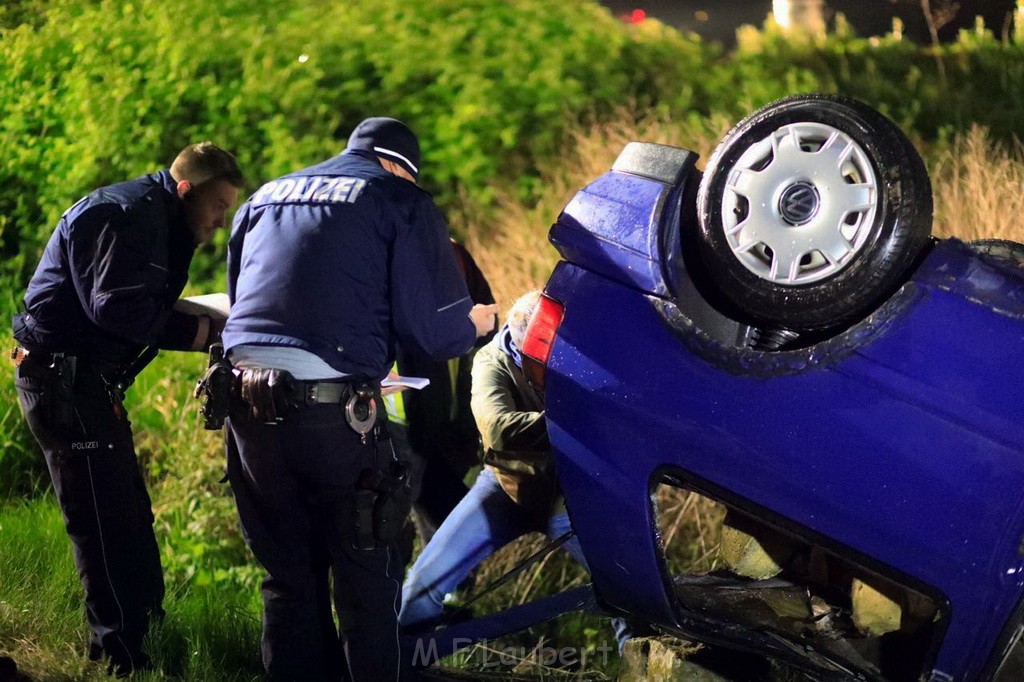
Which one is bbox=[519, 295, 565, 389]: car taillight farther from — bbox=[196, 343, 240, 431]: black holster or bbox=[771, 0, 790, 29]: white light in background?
bbox=[771, 0, 790, 29]: white light in background

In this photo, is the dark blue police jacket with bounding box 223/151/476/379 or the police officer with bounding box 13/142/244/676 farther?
the police officer with bounding box 13/142/244/676

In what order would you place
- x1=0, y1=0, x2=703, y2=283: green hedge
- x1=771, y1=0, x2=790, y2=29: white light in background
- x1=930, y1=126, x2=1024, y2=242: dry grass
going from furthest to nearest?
1. x1=0, y1=0, x2=703, y2=283: green hedge
2. x1=771, y1=0, x2=790, y2=29: white light in background
3. x1=930, y1=126, x2=1024, y2=242: dry grass

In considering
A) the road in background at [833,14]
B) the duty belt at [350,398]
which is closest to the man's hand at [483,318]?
the duty belt at [350,398]

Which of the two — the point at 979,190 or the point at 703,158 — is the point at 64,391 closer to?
the point at 703,158

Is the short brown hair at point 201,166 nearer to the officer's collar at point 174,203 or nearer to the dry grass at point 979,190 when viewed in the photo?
the officer's collar at point 174,203

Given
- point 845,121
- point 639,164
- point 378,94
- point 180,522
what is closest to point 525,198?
point 378,94

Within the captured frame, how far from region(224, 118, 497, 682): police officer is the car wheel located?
3.42 feet

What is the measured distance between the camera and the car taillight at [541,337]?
2906 mm

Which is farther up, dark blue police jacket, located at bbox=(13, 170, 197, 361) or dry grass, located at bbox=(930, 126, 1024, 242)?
dry grass, located at bbox=(930, 126, 1024, 242)

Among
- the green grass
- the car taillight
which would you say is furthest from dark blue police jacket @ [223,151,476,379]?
the green grass

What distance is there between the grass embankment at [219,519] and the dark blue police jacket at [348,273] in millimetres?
1279

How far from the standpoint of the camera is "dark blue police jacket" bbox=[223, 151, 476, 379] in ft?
10.7

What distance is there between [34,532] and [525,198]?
3.13 meters

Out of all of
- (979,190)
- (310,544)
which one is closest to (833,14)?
(979,190)
